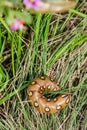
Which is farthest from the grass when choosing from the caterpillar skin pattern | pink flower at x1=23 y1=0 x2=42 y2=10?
pink flower at x1=23 y1=0 x2=42 y2=10

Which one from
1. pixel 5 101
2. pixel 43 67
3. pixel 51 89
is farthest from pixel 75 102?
pixel 5 101

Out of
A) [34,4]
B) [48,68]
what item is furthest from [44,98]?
[34,4]

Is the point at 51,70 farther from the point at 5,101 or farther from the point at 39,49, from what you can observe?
the point at 5,101

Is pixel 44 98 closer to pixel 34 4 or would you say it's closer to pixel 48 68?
pixel 48 68

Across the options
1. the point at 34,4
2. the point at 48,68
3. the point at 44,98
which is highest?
the point at 34,4

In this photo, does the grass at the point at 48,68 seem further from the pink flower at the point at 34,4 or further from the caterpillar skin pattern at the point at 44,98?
the pink flower at the point at 34,4

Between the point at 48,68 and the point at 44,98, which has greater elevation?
the point at 48,68
